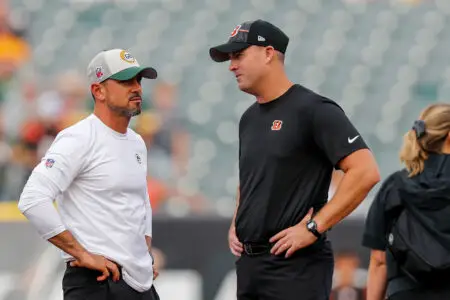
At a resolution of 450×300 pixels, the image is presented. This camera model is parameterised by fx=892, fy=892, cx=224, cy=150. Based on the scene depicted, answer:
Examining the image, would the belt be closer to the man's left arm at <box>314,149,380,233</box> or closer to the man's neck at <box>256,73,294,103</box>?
the man's left arm at <box>314,149,380,233</box>

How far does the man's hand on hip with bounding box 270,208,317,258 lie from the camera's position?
13.0 ft

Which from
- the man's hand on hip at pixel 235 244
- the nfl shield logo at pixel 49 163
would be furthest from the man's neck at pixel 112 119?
the man's hand on hip at pixel 235 244

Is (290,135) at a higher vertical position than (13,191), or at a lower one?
higher

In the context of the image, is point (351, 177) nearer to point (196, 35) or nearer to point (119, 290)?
point (119, 290)

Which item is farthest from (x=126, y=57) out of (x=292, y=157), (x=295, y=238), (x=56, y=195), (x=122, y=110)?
(x=295, y=238)

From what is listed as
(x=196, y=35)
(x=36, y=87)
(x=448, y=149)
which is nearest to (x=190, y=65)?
(x=196, y=35)

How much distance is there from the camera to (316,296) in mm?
4055

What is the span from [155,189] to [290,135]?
5108mm

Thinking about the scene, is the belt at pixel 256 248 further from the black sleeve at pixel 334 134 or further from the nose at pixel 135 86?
the nose at pixel 135 86

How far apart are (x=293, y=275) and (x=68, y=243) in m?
1.02

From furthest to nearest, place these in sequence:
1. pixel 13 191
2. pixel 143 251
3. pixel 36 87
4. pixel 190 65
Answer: pixel 190 65 → pixel 36 87 → pixel 13 191 → pixel 143 251

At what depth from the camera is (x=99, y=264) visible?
3904 mm

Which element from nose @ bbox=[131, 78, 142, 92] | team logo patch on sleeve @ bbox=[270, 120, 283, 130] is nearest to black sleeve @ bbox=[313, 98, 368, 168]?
team logo patch on sleeve @ bbox=[270, 120, 283, 130]

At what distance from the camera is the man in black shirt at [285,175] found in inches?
155
